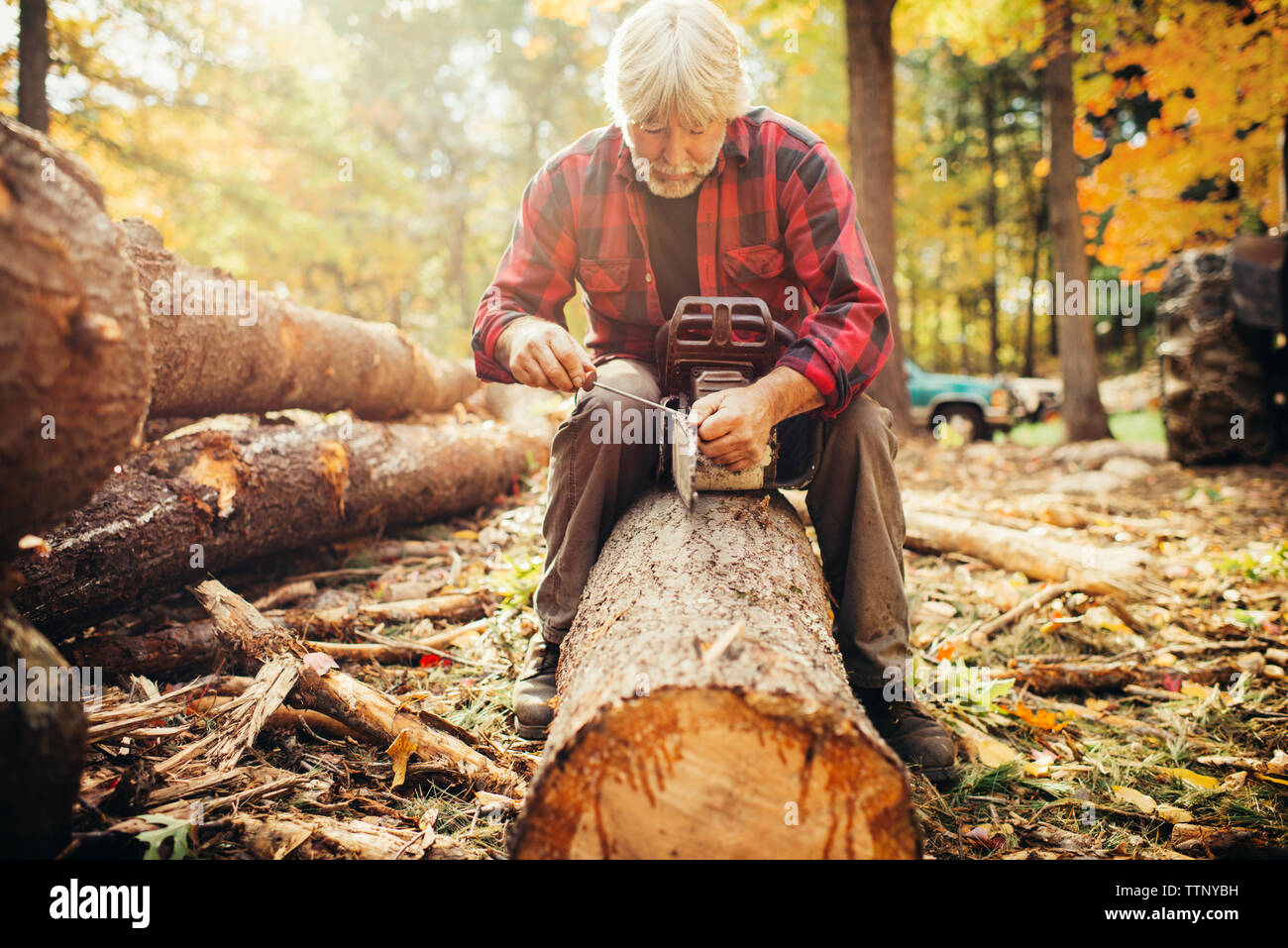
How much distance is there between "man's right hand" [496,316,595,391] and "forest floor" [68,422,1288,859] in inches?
42.8

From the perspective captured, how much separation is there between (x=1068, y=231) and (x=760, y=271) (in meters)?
7.38

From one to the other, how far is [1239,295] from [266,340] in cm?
735

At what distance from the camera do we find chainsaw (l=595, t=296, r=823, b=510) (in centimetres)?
192

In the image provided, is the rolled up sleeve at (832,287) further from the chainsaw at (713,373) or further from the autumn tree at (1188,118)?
the autumn tree at (1188,118)

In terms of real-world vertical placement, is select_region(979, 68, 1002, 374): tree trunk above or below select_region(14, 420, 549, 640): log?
above

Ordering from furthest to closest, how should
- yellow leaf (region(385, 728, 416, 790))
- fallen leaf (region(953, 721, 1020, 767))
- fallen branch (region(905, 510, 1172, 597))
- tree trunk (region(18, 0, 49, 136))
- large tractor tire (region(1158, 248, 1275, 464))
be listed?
1. large tractor tire (region(1158, 248, 1275, 464))
2. tree trunk (region(18, 0, 49, 136))
3. fallen branch (region(905, 510, 1172, 597))
4. fallen leaf (region(953, 721, 1020, 767))
5. yellow leaf (region(385, 728, 416, 790))

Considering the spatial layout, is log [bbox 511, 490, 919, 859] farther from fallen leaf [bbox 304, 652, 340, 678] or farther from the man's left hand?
fallen leaf [bbox 304, 652, 340, 678]

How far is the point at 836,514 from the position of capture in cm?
222

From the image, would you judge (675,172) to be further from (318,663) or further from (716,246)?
(318,663)

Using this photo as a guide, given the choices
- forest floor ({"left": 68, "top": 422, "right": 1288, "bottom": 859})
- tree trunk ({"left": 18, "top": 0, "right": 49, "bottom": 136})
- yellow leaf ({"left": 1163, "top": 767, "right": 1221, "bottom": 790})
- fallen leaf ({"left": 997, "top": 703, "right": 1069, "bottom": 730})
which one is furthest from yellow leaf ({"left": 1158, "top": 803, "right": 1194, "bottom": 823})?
tree trunk ({"left": 18, "top": 0, "right": 49, "bottom": 136})

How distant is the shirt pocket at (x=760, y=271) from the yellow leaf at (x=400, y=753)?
5.75 feet

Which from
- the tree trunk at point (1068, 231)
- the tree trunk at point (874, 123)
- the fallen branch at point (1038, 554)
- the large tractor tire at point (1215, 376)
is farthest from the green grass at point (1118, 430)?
the fallen branch at point (1038, 554)
